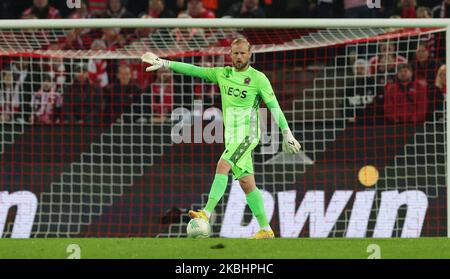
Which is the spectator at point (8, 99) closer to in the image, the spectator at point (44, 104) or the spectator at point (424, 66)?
the spectator at point (44, 104)

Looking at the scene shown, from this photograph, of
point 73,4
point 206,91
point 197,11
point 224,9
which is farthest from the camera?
point 224,9

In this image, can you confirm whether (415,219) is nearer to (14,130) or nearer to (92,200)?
(92,200)

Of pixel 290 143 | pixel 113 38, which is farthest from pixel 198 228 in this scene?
pixel 113 38

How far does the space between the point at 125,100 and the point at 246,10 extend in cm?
363

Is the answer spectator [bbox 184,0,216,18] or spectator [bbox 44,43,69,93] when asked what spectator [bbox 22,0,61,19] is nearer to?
spectator [bbox 184,0,216,18]

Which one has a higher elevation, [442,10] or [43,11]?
[43,11]

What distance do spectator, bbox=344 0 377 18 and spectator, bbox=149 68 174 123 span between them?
12.5 feet

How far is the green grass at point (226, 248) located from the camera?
11.6 meters

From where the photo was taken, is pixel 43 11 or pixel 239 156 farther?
pixel 43 11

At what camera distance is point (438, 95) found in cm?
1767

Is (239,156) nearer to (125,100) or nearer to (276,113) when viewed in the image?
(276,113)

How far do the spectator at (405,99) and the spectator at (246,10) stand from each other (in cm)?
368

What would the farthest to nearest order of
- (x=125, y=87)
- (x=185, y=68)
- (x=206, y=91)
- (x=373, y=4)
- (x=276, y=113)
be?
(x=373, y=4), (x=206, y=91), (x=125, y=87), (x=185, y=68), (x=276, y=113)

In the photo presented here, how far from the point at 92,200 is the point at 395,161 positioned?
168 inches
